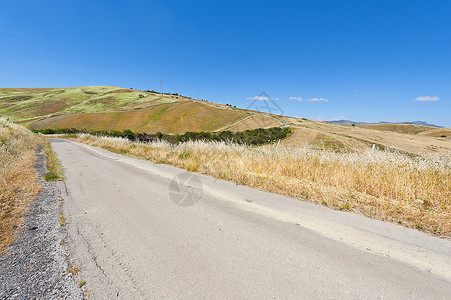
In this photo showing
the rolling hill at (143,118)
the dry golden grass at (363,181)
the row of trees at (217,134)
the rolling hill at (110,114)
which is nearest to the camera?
the dry golden grass at (363,181)

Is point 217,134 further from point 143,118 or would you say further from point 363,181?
point 143,118

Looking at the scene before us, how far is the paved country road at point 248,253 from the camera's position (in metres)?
2.00

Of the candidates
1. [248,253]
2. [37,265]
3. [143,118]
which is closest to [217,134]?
[143,118]

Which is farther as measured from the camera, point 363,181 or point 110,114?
point 110,114

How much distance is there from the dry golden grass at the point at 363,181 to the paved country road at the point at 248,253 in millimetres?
511

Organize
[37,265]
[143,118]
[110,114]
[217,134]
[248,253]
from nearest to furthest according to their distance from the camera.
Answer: [37,265], [248,253], [217,134], [143,118], [110,114]

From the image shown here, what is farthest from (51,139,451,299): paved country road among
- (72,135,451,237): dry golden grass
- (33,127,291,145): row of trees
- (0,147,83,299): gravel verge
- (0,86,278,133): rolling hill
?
(0,86,278,133): rolling hill

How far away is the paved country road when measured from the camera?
200cm

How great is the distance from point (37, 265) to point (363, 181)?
6.93 m

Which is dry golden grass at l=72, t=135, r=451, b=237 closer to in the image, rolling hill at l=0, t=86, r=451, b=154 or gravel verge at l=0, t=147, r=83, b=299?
gravel verge at l=0, t=147, r=83, b=299

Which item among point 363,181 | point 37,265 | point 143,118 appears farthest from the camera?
point 143,118

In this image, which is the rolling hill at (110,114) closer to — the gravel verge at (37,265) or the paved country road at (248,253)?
the gravel verge at (37,265)

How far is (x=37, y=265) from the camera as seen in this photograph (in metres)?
2.38

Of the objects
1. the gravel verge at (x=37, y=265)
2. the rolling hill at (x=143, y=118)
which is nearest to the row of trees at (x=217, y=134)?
the rolling hill at (x=143, y=118)
